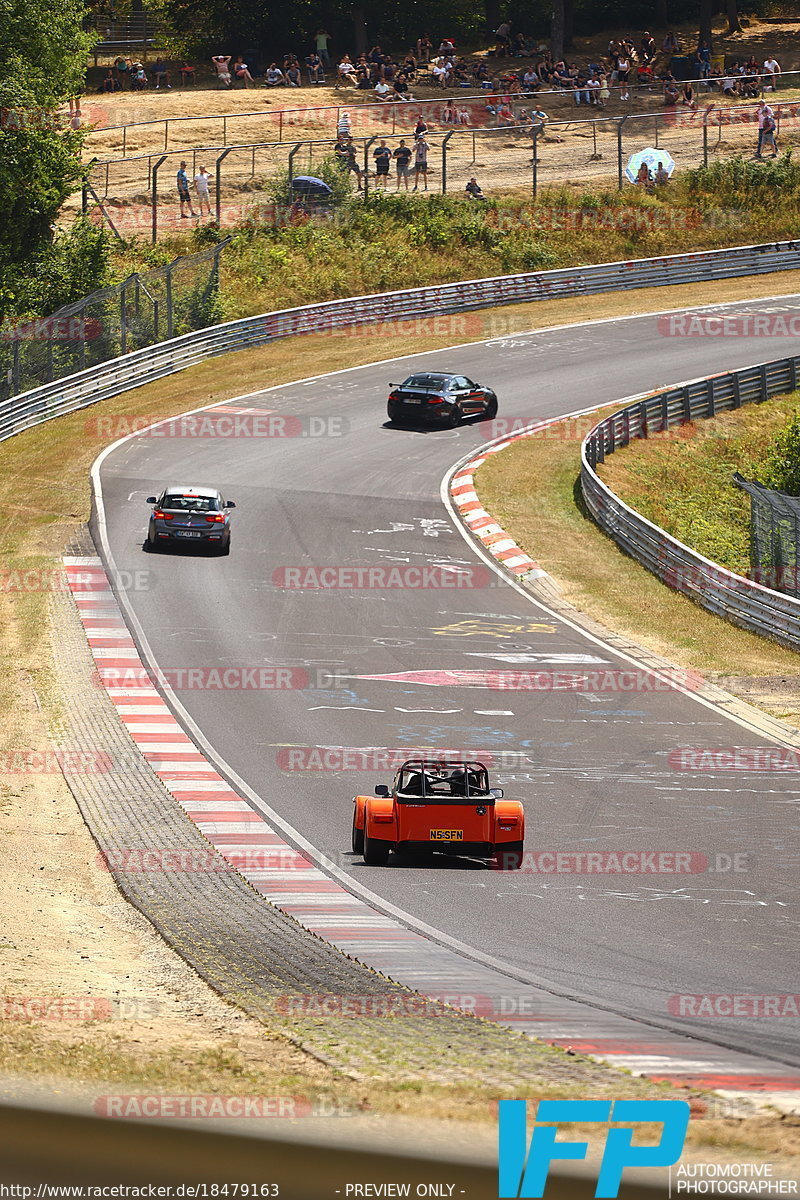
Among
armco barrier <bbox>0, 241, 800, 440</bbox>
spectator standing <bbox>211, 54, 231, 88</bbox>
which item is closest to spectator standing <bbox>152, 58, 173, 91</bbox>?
spectator standing <bbox>211, 54, 231, 88</bbox>

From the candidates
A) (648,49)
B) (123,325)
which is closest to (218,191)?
(123,325)

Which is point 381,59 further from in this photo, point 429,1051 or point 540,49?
point 429,1051

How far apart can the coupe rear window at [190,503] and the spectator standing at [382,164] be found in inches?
1389

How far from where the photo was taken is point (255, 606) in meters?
28.0

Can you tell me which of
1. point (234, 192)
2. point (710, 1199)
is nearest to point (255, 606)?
point (710, 1199)

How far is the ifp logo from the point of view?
425cm

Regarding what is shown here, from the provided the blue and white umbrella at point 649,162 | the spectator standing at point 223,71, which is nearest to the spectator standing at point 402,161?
the blue and white umbrella at point 649,162

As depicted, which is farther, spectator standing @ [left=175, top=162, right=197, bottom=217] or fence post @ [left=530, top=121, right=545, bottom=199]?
fence post @ [left=530, top=121, right=545, bottom=199]

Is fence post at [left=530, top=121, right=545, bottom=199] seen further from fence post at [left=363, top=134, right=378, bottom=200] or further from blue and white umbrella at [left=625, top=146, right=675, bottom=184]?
fence post at [left=363, top=134, right=378, bottom=200]

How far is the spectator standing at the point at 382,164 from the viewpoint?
62719 mm

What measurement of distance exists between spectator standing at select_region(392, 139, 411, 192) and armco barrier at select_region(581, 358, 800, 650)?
20.2m

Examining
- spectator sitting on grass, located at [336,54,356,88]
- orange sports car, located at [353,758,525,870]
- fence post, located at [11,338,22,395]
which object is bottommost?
orange sports car, located at [353,758,525,870]

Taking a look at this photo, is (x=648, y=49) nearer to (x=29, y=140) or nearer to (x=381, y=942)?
(x=29, y=140)

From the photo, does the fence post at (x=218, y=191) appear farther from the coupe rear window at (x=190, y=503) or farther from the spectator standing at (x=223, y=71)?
the coupe rear window at (x=190, y=503)
